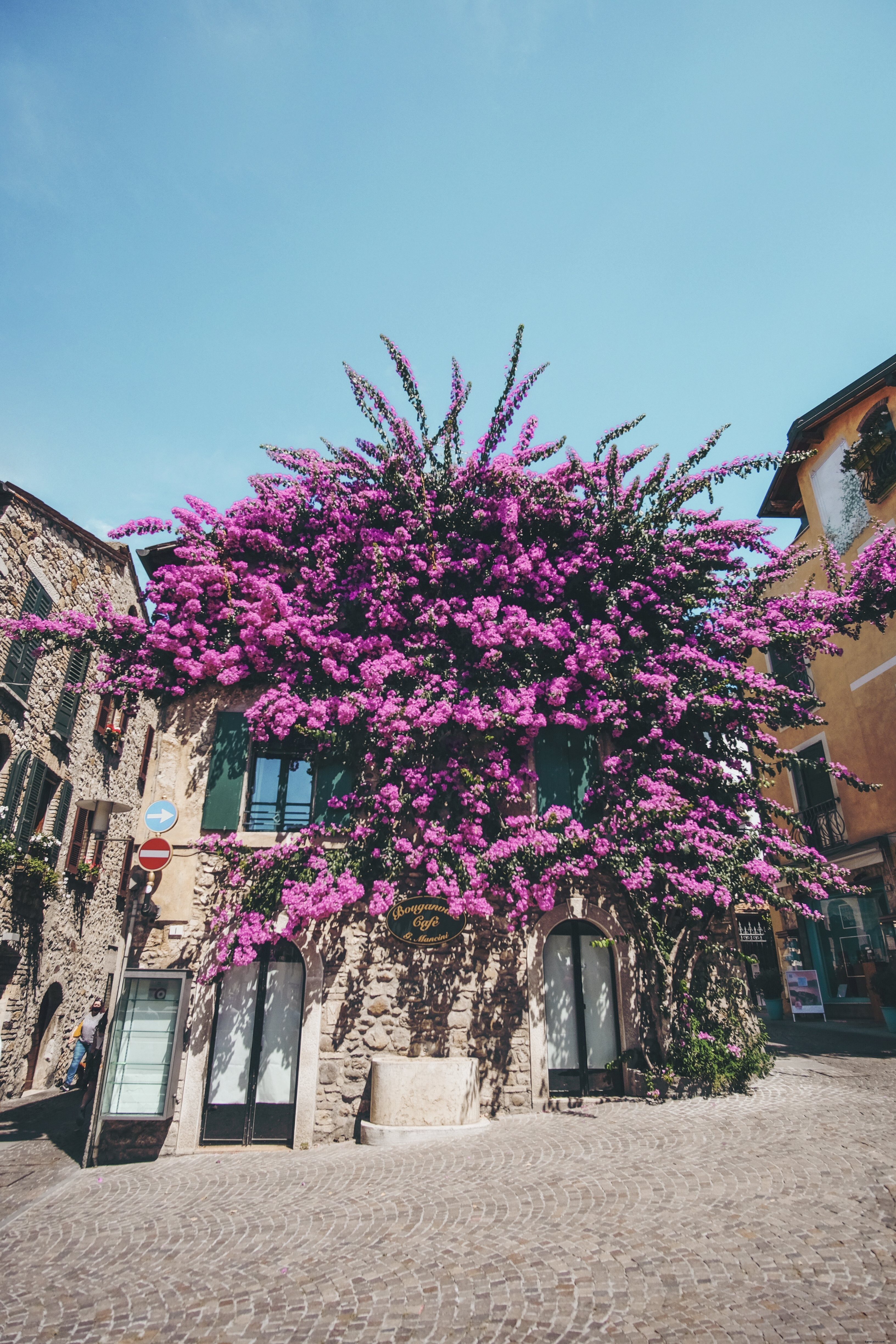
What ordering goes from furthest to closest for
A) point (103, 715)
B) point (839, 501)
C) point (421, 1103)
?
point (839, 501)
point (103, 715)
point (421, 1103)

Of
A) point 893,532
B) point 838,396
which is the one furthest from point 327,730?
point 838,396

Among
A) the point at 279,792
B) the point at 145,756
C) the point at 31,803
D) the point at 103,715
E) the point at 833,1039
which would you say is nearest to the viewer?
the point at 279,792

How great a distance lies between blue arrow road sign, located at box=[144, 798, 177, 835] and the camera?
9.29 metres

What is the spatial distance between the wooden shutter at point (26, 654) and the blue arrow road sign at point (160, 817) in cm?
550

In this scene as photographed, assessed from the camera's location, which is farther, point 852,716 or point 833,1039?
point 852,716

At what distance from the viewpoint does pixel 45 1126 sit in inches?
417

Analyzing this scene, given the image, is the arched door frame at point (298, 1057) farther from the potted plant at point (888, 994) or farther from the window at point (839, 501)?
the window at point (839, 501)

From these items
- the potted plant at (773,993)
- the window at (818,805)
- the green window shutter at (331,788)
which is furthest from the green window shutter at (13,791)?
the potted plant at (773,993)

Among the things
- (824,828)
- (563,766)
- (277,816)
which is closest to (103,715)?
(277,816)

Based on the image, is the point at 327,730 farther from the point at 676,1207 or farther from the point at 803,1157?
the point at 803,1157

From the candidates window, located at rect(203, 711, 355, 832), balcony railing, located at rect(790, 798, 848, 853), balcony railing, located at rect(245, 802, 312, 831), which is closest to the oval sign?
window, located at rect(203, 711, 355, 832)

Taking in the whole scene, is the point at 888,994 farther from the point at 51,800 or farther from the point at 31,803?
the point at 51,800

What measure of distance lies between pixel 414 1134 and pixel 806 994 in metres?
13.3

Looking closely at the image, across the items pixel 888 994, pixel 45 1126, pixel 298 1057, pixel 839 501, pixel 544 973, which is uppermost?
pixel 839 501
